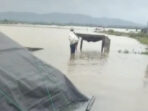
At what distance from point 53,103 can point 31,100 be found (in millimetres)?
762

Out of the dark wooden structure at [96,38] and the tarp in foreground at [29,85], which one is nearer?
the tarp in foreground at [29,85]

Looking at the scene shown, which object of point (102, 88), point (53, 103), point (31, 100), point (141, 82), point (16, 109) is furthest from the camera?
point (141, 82)

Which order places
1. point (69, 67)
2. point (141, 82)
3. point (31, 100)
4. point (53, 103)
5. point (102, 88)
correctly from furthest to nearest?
point (69, 67) → point (141, 82) → point (102, 88) → point (53, 103) → point (31, 100)

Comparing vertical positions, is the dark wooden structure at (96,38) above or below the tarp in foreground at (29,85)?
below

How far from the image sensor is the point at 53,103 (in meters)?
7.63

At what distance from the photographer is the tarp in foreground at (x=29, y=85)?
21.1ft

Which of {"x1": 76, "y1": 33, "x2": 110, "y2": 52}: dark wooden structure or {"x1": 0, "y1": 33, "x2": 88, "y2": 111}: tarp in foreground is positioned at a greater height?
{"x1": 0, "y1": 33, "x2": 88, "y2": 111}: tarp in foreground

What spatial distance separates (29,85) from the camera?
7.01m

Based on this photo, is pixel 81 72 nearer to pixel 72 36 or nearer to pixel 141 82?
pixel 141 82

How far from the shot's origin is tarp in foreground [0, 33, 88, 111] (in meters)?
6.43

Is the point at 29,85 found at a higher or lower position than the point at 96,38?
higher

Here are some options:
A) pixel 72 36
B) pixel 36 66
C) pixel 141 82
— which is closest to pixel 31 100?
pixel 36 66

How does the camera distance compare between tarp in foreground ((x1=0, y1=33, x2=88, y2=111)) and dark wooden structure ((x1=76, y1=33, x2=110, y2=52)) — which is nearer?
tarp in foreground ((x1=0, y1=33, x2=88, y2=111))

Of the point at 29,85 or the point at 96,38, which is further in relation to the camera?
the point at 96,38
